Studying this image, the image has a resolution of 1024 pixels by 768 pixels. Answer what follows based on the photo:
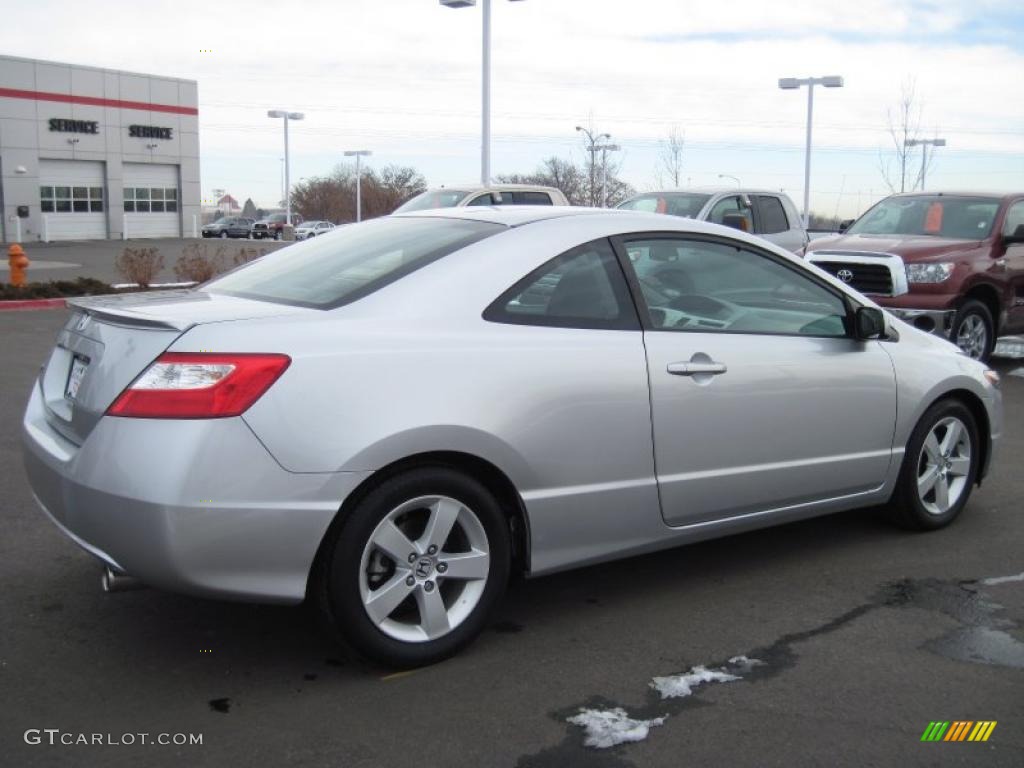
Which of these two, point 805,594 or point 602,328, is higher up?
point 602,328

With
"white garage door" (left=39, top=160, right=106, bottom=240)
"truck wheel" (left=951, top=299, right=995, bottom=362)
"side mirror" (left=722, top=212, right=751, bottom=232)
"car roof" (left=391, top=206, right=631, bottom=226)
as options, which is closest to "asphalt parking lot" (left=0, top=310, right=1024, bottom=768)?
"car roof" (left=391, top=206, right=631, bottom=226)

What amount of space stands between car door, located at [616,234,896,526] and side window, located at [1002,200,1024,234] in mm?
7524

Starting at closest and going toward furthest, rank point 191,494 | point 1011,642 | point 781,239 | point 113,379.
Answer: point 191,494 → point 113,379 → point 1011,642 → point 781,239

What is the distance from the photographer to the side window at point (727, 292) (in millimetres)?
4465

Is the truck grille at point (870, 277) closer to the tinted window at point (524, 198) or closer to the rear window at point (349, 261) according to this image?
the tinted window at point (524, 198)

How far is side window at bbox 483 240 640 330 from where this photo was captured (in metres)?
4.00

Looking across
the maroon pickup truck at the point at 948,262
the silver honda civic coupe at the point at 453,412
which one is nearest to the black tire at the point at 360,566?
the silver honda civic coupe at the point at 453,412

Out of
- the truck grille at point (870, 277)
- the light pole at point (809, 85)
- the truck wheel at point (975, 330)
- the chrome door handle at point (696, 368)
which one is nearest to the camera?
the chrome door handle at point (696, 368)

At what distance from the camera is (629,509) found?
4160 millimetres

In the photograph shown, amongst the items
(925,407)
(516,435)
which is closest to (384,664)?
(516,435)

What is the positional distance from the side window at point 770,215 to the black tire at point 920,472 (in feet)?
29.8

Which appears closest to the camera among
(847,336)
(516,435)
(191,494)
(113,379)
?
(191,494)

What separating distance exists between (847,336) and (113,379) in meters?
3.28

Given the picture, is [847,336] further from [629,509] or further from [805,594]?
[629,509]
